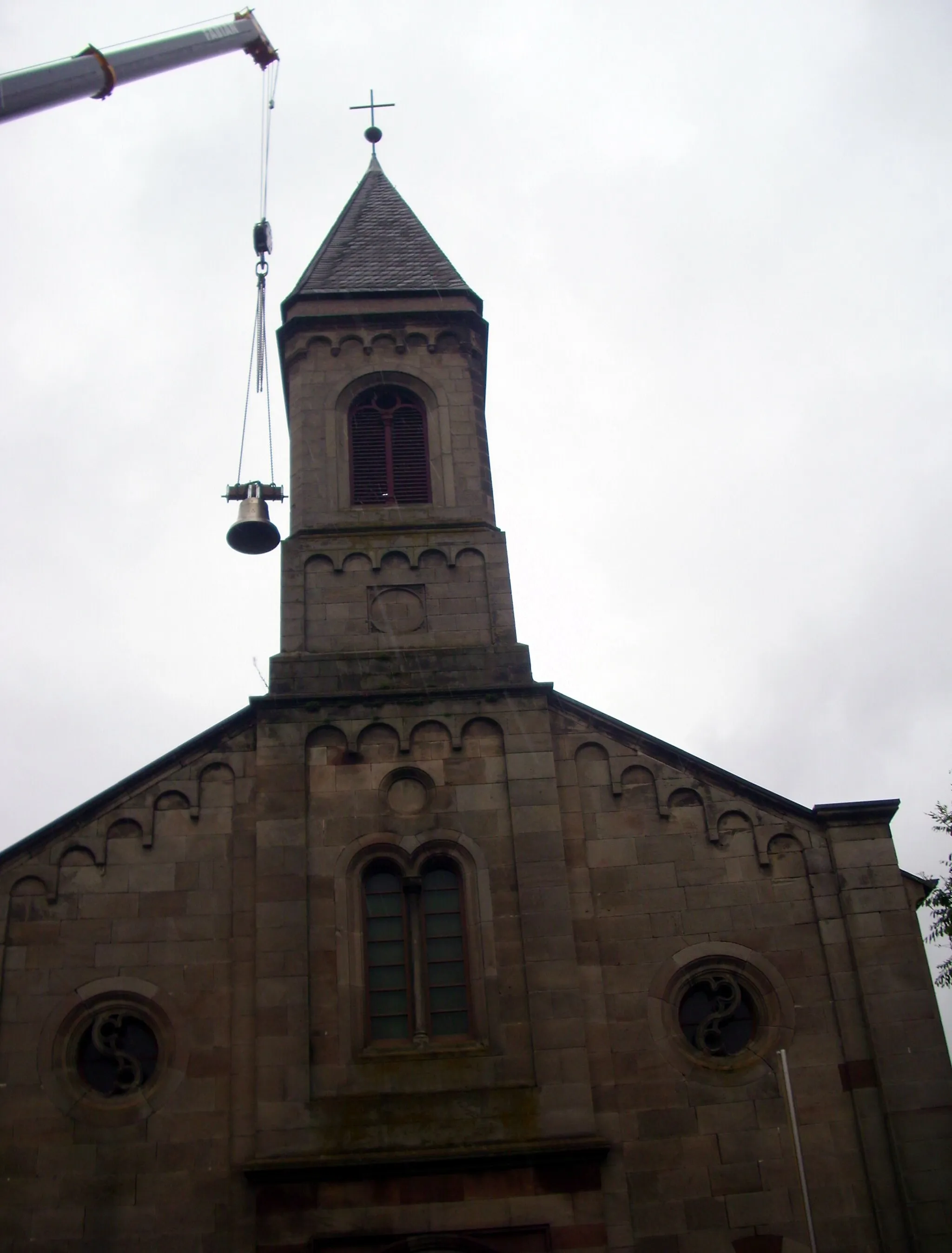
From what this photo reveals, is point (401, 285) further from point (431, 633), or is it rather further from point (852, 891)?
point (852, 891)

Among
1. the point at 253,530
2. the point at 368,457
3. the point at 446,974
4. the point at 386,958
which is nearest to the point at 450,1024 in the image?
the point at 446,974

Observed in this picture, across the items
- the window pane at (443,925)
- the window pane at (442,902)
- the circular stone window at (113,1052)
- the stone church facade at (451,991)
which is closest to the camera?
the stone church facade at (451,991)

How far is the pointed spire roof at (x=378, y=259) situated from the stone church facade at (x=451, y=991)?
20.7 ft

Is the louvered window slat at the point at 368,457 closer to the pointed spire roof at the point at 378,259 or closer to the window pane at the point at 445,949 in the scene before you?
the pointed spire roof at the point at 378,259

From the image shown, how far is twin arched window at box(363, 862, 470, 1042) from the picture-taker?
15953 millimetres

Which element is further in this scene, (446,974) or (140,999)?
(446,974)

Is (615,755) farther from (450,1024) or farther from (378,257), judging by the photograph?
(378,257)

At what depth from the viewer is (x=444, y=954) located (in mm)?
16391

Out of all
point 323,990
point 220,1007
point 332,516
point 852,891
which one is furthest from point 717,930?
point 332,516

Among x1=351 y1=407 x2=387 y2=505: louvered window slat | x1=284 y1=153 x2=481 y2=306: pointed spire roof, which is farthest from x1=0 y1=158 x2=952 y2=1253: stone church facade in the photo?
x1=284 y1=153 x2=481 y2=306: pointed spire roof

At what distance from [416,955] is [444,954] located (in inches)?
15.1

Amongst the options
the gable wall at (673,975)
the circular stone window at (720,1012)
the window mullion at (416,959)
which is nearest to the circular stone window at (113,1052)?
the window mullion at (416,959)

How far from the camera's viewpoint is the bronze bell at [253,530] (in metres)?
19.1

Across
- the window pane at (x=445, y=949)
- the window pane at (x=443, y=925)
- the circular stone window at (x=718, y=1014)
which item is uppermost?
the window pane at (x=443, y=925)
